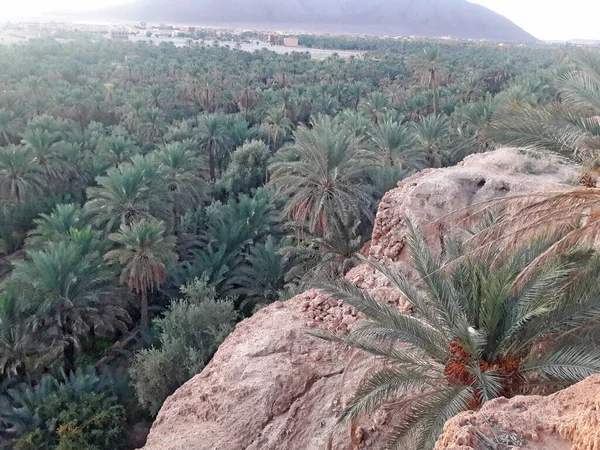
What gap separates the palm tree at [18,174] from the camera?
20.9m

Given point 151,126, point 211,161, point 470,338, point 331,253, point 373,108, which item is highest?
point 470,338

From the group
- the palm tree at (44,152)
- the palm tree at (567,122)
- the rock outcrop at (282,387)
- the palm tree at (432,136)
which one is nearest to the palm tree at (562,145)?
the palm tree at (567,122)

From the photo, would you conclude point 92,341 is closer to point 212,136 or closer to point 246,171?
point 246,171

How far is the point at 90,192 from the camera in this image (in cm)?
1780

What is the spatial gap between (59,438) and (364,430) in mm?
7726

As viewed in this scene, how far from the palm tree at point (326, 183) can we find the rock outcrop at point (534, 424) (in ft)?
36.1

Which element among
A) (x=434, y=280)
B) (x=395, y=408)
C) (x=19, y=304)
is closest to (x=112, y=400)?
(x=19, y=304)

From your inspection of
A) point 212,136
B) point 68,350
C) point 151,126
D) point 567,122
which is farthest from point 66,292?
point 151,126

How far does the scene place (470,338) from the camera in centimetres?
618

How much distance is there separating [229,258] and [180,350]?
5.45 meters

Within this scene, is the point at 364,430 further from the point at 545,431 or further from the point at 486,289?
the point at 545,431

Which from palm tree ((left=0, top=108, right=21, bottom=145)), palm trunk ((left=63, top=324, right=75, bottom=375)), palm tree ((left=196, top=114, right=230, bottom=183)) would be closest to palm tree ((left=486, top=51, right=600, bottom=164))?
palm trunk ((left=63, top=324, right=75, bottom=375))

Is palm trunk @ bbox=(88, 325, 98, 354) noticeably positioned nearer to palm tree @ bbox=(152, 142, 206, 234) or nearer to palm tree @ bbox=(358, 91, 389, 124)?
palm tree @ bbox=(152, 142, 206, 234)

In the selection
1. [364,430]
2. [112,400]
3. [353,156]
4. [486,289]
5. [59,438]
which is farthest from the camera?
[353,156]
